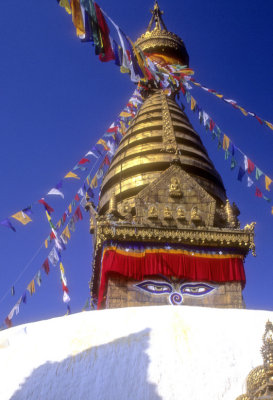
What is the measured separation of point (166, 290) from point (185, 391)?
4.16 metres

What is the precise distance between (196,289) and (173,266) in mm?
664

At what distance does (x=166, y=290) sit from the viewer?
8648 mm

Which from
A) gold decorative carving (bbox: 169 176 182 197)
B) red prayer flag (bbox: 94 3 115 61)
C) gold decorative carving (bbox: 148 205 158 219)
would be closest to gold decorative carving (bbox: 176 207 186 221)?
gold decorative carving (bbox: 169 176 182 197)

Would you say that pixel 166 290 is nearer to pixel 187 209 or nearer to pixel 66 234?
pixel 187 209

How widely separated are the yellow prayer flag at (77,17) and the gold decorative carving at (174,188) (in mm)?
4758

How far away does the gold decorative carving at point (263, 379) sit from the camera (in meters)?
4.27

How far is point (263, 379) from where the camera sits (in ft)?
14.5

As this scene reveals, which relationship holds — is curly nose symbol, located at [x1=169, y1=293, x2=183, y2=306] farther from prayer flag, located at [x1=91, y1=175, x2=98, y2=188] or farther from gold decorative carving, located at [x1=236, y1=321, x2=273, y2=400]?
prayer flag, located at [x1=91, y1=175, x2=98, y2=188]

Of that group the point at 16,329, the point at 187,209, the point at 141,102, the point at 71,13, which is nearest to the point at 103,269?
the point at 187,209

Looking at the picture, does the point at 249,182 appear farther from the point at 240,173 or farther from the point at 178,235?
the point at 178,235

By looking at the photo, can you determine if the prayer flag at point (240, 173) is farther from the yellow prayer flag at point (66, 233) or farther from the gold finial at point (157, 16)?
the gold finial at point (157, 16)

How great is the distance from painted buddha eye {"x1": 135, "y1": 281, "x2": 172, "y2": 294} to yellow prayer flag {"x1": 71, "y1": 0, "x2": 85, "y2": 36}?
4.97 metres

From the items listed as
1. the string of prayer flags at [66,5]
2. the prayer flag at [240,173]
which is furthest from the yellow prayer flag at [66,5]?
the prayer flag at [240,173]

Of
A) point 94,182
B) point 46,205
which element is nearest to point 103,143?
point 94,182
